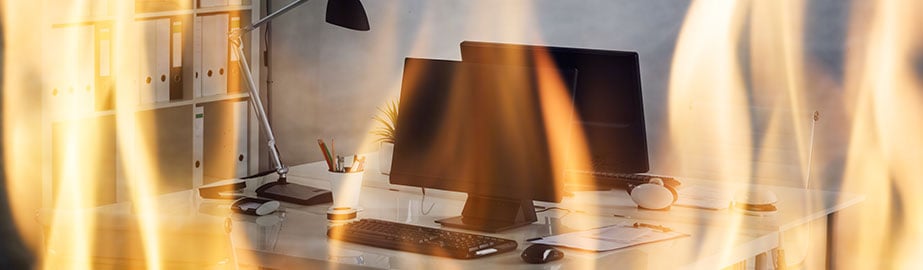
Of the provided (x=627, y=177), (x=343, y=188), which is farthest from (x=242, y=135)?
(x=343, y=188)

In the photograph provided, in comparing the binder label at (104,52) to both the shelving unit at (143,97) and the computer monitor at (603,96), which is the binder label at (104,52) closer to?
the shelving unit at (143,97)

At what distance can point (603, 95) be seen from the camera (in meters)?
3.07

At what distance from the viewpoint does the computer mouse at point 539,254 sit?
2.34 meters

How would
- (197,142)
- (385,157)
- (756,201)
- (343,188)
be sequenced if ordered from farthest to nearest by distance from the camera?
(197,142)
(385,157)
(756,201)
(343,188)

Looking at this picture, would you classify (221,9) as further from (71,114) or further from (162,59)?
(71,114)

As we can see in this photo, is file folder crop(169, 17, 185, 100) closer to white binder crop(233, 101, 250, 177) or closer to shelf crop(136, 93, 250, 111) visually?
shelf crop(136, 93, 250, 111)

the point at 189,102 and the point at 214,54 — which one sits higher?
the point at 214,54

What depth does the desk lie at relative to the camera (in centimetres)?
239

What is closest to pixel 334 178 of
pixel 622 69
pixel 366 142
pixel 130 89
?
pixel 622 69

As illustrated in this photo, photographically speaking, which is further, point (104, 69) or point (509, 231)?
point (104, 69)

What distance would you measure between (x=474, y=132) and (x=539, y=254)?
1.45 feet

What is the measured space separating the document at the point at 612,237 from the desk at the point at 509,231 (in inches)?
0.9

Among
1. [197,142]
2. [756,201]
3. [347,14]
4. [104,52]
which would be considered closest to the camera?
[756,201]

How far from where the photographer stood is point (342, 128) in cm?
534
